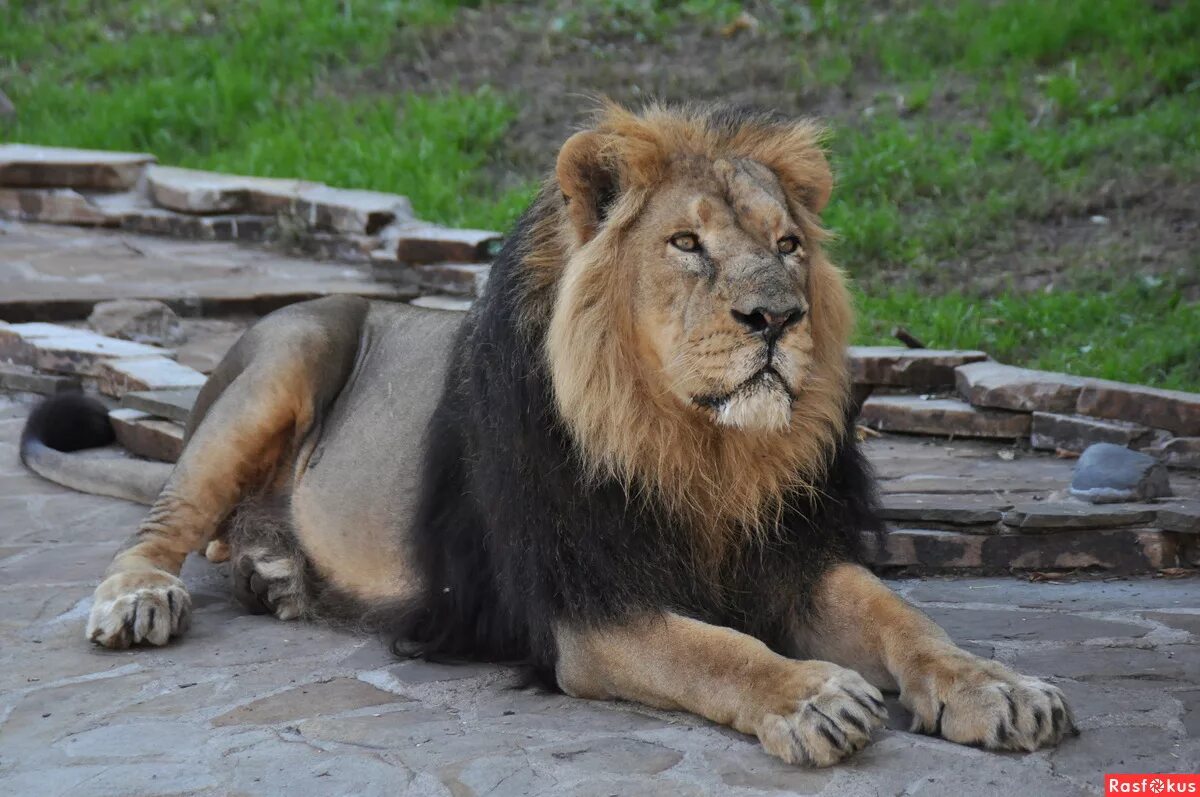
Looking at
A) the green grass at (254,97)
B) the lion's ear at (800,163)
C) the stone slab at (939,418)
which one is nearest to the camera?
the lion's ear at (800,163)

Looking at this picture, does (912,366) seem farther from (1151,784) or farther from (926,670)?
(1151,784)

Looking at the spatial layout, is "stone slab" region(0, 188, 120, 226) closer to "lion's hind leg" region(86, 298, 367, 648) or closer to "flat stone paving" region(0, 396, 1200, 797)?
"lion's hind leg" region(86, 298, 367, 648)

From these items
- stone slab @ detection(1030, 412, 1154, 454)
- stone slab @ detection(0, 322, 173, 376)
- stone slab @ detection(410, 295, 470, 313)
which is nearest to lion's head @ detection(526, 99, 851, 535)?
stone slab @ detection(1030, 412, 1154, 454)

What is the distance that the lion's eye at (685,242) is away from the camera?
3240mm

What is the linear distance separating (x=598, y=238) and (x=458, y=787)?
1184 mm

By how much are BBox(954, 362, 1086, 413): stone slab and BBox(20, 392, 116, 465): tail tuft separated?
325cm

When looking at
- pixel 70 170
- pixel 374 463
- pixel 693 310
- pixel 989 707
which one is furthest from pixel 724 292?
pixel 70 170

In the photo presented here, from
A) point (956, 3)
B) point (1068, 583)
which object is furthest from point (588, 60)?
point (1068, 583)

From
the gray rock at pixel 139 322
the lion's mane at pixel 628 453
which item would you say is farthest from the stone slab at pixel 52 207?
the lion's mane at pixel 628 453

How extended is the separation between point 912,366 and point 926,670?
9.51 feet

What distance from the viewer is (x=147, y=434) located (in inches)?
227

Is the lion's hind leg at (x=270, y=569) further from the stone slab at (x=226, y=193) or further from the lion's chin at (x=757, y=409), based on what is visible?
the stone slab at (x=226, y=193)

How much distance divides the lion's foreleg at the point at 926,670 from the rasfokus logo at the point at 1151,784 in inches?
7.0

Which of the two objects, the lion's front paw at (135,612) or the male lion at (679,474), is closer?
the male lion at (679,474)
